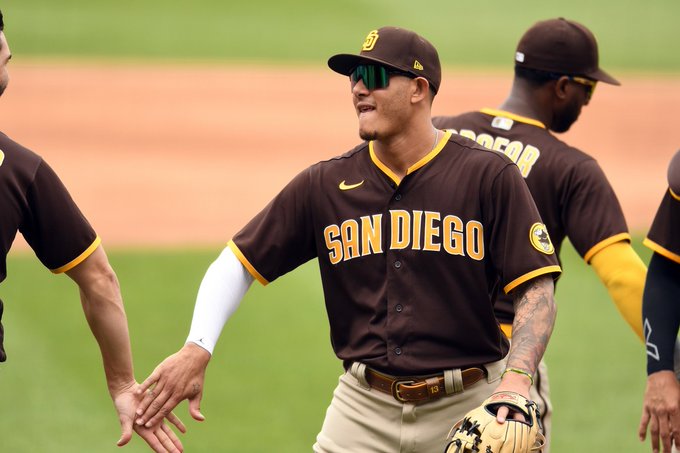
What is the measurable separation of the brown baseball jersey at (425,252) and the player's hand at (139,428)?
69cm

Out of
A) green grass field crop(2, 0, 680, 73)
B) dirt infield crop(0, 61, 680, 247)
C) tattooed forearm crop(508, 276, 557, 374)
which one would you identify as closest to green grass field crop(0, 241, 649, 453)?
dirt infield crop(0, 61, 680, 247)

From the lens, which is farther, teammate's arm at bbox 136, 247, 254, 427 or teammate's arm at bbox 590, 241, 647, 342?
teammate's arm at bbox 590, 241, 647, 342

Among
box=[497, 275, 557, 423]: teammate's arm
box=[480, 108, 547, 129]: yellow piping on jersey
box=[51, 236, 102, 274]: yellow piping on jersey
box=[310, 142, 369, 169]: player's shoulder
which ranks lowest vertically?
box=[497, 275, 557, 423]: teammate's arm

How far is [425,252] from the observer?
4.19 m

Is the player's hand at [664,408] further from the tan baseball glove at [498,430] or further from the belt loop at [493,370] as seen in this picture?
the tan baseball glove at [498,430]

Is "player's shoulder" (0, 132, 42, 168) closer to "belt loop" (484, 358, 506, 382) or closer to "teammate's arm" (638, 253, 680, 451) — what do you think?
"belt loop" (484, 358, 506, 382)

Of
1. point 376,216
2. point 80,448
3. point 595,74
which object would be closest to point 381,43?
point 376,216

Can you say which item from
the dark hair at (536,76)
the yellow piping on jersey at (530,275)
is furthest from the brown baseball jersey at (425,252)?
the dark hair at (536,76)

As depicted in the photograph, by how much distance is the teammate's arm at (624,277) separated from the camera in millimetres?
4980

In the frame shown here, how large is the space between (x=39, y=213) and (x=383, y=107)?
4.16 ft

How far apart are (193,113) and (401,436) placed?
13.4m

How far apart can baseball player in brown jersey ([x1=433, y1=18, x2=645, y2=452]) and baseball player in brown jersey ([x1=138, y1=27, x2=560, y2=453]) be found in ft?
2.80

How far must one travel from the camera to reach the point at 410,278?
4.20 meters

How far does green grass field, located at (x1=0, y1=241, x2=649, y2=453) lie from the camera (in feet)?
23.8
